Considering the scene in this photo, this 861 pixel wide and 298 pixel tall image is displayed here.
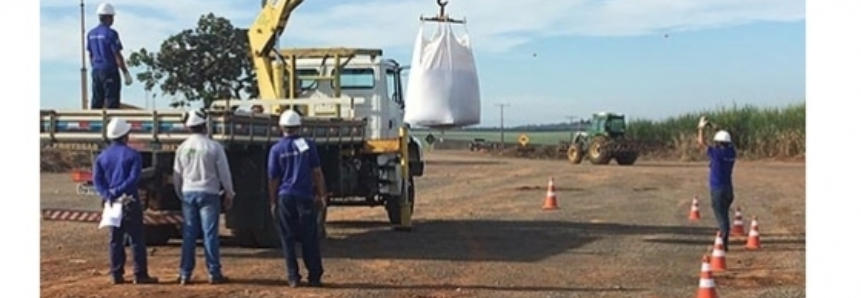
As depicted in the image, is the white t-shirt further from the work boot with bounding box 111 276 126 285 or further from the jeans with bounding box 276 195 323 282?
the work boot with bounding box 111 276 126 285

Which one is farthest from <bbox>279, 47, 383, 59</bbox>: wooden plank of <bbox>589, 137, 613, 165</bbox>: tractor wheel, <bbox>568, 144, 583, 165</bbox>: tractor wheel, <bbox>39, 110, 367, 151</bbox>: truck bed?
<bbox>568, 144, 583, 165</bbox>: tractor wheel

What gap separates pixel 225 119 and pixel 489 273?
2.91m

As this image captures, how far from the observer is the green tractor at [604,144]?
151 ft

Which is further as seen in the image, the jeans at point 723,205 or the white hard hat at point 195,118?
the jeans at point 723,205

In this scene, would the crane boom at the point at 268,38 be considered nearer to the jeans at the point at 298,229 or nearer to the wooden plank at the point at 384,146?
the wooden plank at the point at 384,146

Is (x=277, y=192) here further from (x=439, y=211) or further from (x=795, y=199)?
(x=795, y=199)

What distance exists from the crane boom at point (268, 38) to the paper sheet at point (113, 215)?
19.7ft

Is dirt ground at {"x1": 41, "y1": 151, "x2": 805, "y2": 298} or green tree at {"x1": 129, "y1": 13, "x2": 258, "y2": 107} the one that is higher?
green tree at {"x1": 129, "y1": 13, "x2": 258, "y2": 107}

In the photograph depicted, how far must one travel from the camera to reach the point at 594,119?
49250 millimetres

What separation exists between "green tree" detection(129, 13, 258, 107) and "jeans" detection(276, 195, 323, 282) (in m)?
9.40

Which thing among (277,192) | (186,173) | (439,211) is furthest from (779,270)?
(439,211)

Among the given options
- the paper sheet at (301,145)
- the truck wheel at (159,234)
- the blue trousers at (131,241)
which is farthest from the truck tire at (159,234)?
the paper sheet at (301,145)

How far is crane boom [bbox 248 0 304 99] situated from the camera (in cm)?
1605

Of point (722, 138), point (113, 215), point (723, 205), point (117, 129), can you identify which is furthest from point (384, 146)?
point (113, 215)
